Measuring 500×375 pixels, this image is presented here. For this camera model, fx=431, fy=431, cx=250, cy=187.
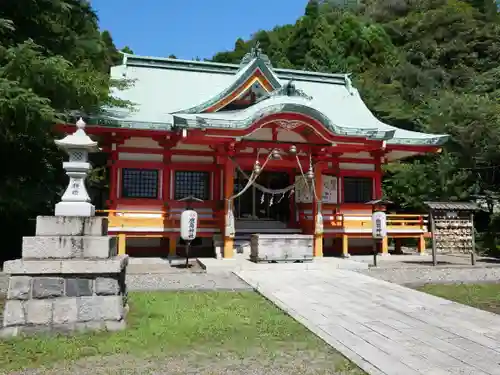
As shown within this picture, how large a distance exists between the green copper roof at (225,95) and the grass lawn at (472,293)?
5.64 meters

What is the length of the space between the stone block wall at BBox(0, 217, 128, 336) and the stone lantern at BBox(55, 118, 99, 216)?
0.25 m

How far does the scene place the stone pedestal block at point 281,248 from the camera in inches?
474

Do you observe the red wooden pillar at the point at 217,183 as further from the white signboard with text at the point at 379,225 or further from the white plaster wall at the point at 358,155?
the white signboard with text at the point at 379,225

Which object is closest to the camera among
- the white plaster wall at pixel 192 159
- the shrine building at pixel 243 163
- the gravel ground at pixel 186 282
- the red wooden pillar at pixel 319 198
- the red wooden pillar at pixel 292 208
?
the gravel ground at pixel 186 282

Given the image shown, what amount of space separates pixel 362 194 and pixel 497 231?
6.03 m

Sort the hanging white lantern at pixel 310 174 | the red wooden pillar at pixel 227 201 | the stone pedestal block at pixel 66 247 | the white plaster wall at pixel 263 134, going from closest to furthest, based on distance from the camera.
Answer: the stone pedestal block at pixel 66 247, the red wooden pillar at pixel 227 201, the hanging white lantern at pixel 310 174, the white plaster wall at pixel 263 134

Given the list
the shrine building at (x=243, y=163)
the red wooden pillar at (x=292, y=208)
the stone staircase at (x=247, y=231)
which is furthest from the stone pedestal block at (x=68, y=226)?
the red wooden pillar at (x=292, y=208)

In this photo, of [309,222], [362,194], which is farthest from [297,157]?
[362,194]

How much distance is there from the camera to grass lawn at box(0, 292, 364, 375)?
433cm

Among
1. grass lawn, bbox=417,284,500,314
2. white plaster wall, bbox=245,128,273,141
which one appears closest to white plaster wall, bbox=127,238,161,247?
white plaster wall, bbox=245,128,273,141

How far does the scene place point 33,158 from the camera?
13242mm

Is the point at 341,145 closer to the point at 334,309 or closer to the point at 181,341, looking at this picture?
the point at 334,309

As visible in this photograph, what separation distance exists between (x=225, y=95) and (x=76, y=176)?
30.6 ft

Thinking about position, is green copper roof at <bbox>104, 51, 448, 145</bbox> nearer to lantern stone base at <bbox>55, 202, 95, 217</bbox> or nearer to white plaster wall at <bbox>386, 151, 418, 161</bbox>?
white plaster wall at <bbox>386, 151, 418, 161</bbox>
